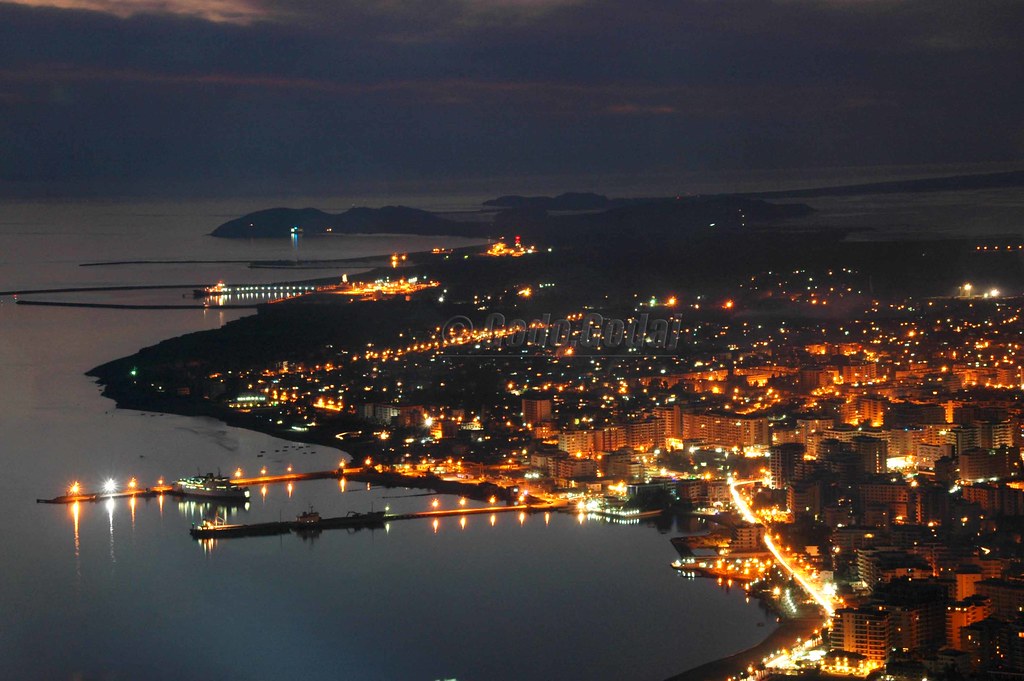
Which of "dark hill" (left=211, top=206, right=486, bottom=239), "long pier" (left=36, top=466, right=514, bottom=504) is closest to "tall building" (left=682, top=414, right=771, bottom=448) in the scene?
"long pier" (left=36, top=466, right=514, bottom=504)

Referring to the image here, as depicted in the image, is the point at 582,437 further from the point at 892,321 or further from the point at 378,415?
the point at 892,321

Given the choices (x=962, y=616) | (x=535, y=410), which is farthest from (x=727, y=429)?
(x=962, y=616)

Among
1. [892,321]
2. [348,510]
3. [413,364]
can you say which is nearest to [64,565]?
[348,510]

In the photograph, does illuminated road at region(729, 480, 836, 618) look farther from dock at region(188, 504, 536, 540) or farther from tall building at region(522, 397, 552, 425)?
tall building at region(522, 397, 552, 425)

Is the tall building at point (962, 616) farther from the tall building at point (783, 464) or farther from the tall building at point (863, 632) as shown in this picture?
the tall building at point (783, 464)

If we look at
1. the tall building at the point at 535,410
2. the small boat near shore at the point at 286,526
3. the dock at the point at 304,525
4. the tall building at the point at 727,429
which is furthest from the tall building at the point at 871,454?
the small boat near shore at the point at 286,526

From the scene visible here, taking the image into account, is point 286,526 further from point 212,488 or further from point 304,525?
point 212,488
